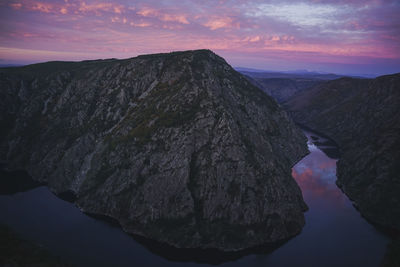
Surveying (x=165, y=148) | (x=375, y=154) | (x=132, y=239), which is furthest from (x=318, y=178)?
(x=132, y=239)

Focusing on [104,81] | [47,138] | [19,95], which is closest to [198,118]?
[104,81]

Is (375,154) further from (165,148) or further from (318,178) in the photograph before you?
(165,148)

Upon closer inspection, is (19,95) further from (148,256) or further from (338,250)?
(338,250)

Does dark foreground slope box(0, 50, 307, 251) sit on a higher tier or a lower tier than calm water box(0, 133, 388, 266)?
higher

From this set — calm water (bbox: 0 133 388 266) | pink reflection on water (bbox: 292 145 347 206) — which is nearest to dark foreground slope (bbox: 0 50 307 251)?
calm water (bbox: 0 133 388 266)

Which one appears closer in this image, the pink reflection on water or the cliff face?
the cliff face

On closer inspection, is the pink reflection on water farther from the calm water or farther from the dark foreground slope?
the dark foreground slope
